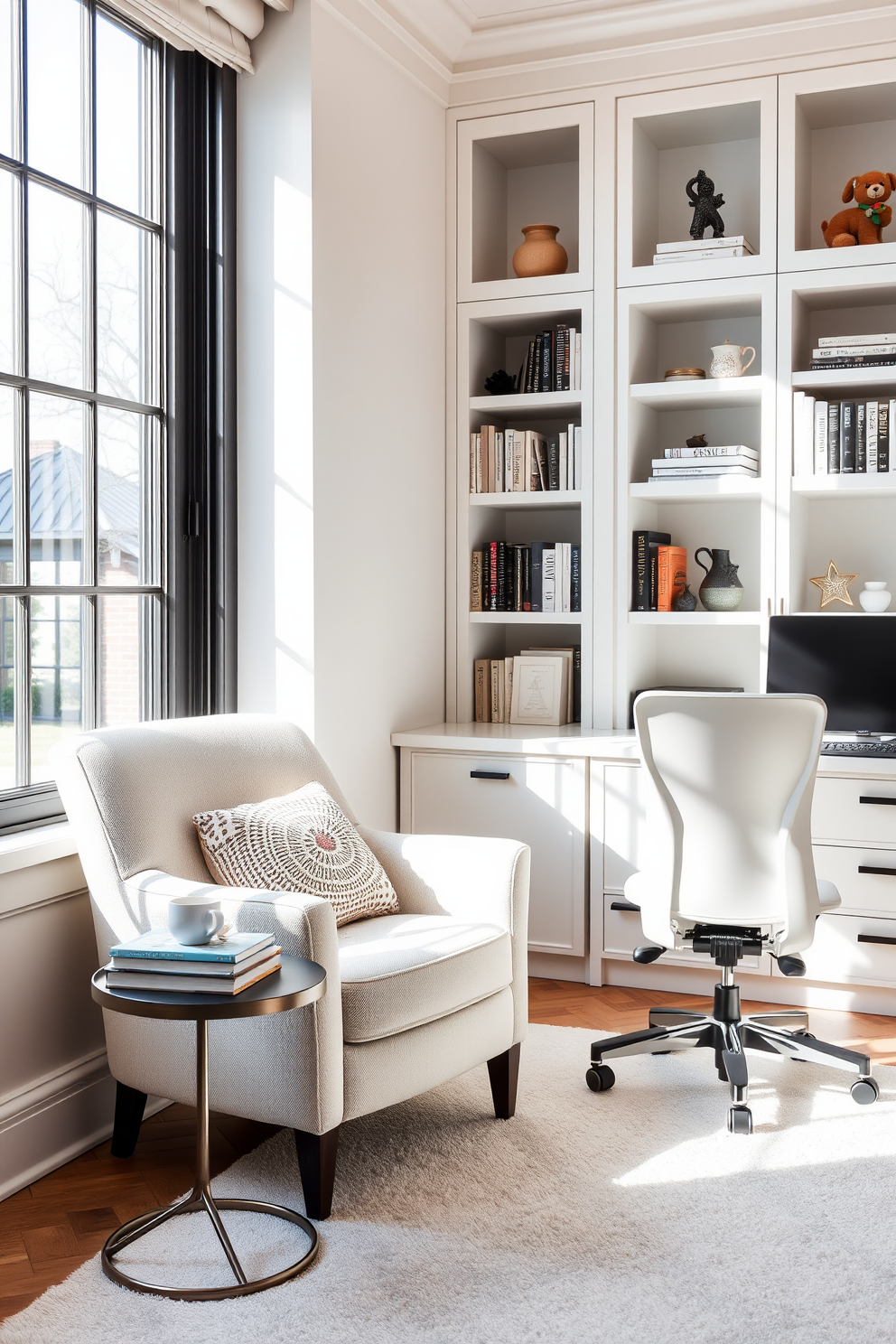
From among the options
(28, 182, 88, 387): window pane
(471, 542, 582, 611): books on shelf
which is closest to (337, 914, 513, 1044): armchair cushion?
(28, 182, 88, 387): window pane

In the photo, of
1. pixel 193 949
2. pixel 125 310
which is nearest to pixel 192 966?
pixel 193 949

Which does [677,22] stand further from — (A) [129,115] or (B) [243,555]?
(B) [243,555]

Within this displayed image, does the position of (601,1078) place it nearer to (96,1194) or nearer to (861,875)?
(861,875)

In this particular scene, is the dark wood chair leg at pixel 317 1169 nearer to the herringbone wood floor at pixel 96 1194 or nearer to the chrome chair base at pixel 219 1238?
the chrome chair base at pixel 219 1238

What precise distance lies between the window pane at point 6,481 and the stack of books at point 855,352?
235cm

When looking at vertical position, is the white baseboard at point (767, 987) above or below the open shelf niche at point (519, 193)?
below

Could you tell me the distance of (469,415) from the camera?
4043 millimetres

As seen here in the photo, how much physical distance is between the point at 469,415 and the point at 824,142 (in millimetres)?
1436

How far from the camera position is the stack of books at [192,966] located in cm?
186

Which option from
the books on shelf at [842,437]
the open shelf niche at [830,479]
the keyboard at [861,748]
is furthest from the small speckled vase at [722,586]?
the keyboard at [861,748]

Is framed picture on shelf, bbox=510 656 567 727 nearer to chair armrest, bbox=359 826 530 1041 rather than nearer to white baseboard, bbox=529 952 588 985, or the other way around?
white baseboard, bbox=529 952 588 985

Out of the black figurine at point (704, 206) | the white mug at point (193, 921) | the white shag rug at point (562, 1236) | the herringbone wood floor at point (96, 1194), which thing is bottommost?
the herringbone wood floor at point (96, 1194)

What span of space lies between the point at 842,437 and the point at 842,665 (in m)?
0.68

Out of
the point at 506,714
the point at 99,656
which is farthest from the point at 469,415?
the point at 99,656
